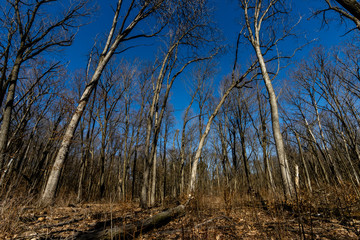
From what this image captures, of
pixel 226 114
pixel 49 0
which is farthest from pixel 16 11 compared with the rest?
pixel 226 114

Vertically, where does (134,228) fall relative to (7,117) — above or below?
below

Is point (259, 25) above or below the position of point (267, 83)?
above

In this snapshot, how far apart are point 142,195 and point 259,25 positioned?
845 cm

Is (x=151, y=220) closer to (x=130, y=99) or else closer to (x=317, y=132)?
(x=130, y=99)

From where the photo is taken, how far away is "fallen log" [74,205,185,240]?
7.77ft

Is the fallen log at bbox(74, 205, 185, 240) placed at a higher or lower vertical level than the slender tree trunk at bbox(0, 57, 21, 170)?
lower

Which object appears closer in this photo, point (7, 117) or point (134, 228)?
point (134, 228)

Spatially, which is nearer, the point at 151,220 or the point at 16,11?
the point at 151,220

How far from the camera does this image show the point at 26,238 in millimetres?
2271

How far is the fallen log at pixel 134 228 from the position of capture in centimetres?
237

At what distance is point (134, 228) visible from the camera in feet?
9.05

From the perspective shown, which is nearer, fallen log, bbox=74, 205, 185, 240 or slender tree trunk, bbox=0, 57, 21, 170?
fallen log, bbox=74, 205, 185, 240

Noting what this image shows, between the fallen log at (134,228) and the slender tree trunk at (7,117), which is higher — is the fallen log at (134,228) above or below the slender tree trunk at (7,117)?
below

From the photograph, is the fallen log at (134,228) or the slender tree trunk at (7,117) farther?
the slender tree trunk at (7,117)
